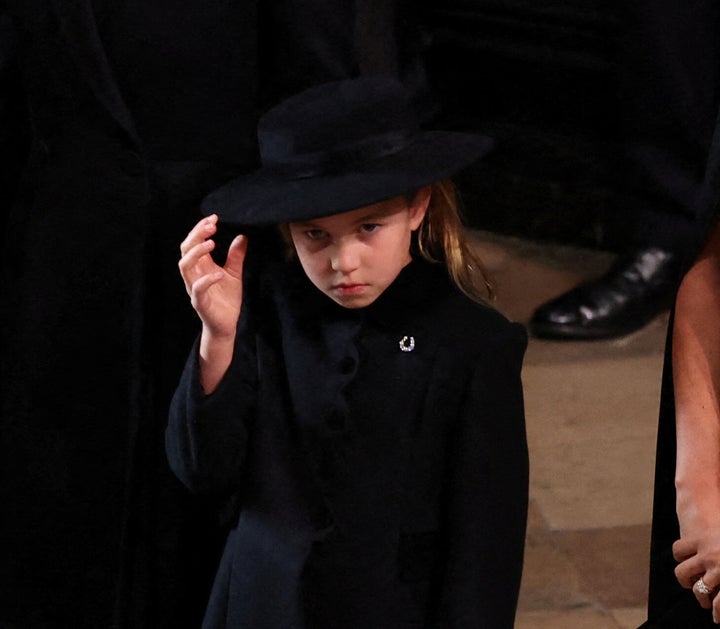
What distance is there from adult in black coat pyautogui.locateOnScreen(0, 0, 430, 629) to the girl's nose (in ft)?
1.35

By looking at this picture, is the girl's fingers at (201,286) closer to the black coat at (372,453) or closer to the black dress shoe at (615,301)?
the black coat at (372,453)

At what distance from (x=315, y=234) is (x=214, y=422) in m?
0.25

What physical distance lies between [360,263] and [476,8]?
2415mm

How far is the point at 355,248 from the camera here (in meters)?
1.82

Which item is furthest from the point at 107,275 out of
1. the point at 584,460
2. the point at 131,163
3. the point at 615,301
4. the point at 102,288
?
the point at 615,301

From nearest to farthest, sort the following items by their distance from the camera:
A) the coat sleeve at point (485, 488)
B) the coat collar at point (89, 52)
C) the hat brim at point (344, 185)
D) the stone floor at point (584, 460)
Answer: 1. the hat brim at point (344, 185)
2. the coat sleeve at point (485, 488)
3. the coat collar at point (89, 52)
4. the stone floor at point (584, 460)

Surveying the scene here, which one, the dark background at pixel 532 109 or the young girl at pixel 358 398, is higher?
the young girl at pixel 358 398

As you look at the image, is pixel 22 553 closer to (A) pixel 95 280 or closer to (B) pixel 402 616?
(A) pixel 95 280

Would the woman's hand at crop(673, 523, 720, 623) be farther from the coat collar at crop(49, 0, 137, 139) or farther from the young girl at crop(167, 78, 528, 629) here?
the coat collar at crop(49, 0, 137, 139)

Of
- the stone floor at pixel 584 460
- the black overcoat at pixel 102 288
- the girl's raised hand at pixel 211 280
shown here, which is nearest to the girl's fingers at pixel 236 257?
the girl's raised hand at pixel 211 280

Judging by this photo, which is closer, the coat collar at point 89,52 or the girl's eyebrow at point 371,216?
the girl's eyebrow at point 371,216

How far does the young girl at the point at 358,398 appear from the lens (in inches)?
71.9

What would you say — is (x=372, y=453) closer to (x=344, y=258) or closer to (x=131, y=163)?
(x=344, y=258)

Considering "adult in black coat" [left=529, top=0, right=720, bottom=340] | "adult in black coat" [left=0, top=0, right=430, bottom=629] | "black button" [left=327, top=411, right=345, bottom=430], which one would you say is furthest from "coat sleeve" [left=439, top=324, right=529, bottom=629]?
"adult in black coat" [left=529, top=0, right=720, bottom=340]
